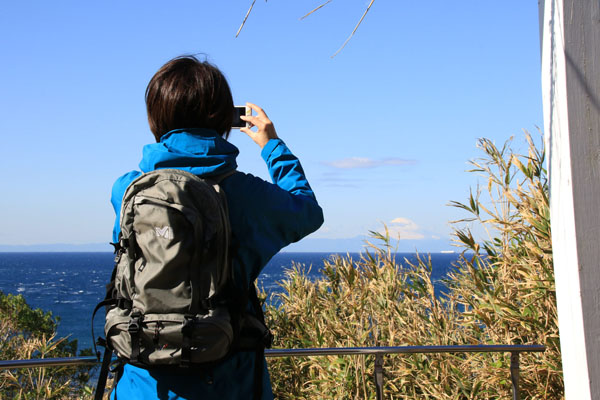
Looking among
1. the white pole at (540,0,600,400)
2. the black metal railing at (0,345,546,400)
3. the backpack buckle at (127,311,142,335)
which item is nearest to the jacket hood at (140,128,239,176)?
the backpack buckle at (127,311,142,335)

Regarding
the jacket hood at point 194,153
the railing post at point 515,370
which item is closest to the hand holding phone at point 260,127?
the jacket hood at point 194,153

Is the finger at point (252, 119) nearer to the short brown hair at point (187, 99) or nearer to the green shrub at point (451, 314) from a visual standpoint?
the short brown hair at point (187, 99)

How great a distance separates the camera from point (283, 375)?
6.50 meters

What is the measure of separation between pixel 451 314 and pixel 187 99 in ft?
12.3

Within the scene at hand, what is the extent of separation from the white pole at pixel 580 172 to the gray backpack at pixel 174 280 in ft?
3.65

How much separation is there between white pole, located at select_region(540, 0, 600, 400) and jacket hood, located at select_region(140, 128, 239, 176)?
109 cm

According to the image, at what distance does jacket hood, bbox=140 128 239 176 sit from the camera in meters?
1.58

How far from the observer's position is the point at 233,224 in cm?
158

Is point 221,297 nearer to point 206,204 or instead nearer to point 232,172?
point 206,204

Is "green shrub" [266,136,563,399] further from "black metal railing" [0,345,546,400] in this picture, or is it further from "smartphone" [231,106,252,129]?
"smartphone" [231,106,252,129]

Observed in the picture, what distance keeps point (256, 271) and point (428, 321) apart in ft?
12.1

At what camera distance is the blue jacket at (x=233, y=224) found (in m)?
1.51

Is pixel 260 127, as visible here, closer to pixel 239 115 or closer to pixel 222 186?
pixel 239 115

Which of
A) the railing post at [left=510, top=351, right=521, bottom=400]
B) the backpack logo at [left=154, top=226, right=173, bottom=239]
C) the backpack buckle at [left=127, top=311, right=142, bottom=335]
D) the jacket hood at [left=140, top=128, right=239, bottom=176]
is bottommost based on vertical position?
the railing post at [left=510, top=351, right=521, bottom=400]
